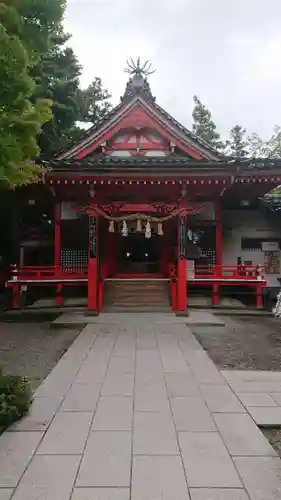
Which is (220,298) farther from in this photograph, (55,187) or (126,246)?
(55,187)

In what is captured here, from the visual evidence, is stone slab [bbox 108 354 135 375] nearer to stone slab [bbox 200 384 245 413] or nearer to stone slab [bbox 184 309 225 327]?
stone slab [bbox 200 384 245 413]

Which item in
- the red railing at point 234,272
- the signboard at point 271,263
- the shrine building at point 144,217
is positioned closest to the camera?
the shrine building at point 144,217

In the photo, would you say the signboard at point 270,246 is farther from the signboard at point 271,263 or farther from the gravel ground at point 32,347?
the gravel ground at point 32,347

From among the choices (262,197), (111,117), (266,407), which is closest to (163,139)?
(111,117)

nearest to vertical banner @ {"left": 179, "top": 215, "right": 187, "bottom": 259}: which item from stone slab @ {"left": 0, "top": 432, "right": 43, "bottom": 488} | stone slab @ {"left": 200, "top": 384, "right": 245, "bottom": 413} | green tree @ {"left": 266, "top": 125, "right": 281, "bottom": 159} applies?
stone slab @ {"left": 200, "top": 384, "right": 245, "bottom": 413}

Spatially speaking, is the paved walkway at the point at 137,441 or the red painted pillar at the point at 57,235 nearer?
the paved walkway at the point at 137,441

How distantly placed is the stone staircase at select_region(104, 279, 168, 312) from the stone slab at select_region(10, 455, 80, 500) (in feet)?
29.6

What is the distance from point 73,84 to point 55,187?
10.2 m

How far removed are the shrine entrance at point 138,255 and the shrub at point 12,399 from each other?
12778 millimetres

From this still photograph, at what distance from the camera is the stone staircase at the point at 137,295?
497 inches

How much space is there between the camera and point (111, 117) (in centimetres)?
1483

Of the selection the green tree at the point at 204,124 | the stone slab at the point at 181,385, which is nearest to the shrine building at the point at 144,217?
the stone slab at the point at 181,385

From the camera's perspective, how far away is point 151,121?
14844mm

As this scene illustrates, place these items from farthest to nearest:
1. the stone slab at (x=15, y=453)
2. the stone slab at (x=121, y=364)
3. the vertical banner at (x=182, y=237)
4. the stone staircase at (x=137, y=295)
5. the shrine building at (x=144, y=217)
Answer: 1. the stone staircase at (x=137, y=295)
2. the vertical banner at (x=182, y=237)
3. the shrine building at (x=144, y=217)
4. the stone slab at (x=121, y=364)
5. the stone slab at (x=15, y=453)
